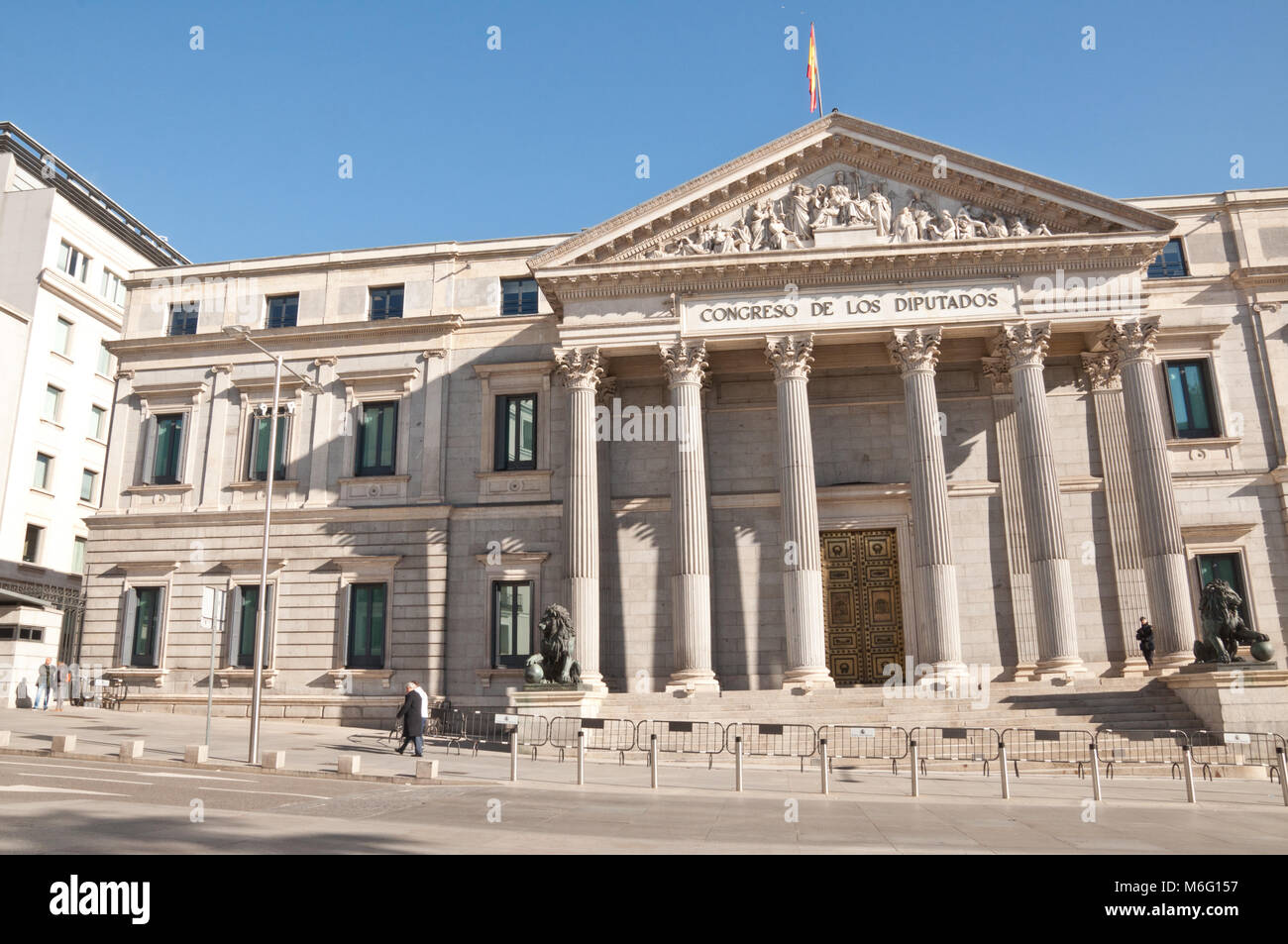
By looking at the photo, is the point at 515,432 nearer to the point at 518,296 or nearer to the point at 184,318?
the point at 518,296

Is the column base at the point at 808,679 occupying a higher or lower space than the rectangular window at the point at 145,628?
lower

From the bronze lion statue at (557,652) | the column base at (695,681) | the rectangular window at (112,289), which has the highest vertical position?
the rectangular window at (112,289)

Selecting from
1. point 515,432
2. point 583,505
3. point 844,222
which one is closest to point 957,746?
point 583,505

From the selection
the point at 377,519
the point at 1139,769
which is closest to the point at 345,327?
the point at 377,519

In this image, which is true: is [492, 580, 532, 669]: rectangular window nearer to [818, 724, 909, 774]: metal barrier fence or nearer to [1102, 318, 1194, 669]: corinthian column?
[818, 724, 909, 774]: metal barrier fence

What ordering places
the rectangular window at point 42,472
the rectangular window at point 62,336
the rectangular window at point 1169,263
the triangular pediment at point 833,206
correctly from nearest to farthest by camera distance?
the triangular pediment at point 833,206
the rectangular window at point 1169,263
the rectangular window at point 42,472
the rectangular window at point 62,336

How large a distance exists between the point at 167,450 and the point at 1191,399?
39.2 meters

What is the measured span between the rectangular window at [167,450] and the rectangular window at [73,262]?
18.1 m

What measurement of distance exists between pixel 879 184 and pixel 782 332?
20.9 ft

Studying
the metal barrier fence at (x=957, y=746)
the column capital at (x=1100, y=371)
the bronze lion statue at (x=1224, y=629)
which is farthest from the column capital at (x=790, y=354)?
the bronze lion statue at (x=1224, y=629)

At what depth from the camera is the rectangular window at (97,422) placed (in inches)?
2013

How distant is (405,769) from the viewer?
20.9 m

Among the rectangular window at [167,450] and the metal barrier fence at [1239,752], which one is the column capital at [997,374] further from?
the rectangular window at [167,450]

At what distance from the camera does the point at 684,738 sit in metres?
25.5
